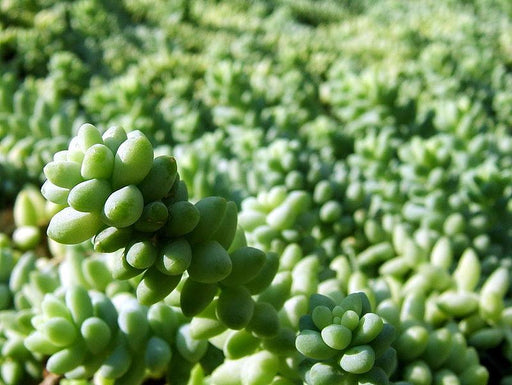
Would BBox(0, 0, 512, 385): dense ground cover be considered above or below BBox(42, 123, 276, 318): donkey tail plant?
below

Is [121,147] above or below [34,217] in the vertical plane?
above

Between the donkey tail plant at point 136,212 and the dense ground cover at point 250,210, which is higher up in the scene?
the donkey tail plant at point 136,212

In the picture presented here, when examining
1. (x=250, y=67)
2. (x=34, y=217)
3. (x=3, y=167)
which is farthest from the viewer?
(x=250, y=67)

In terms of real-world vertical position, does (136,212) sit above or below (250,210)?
above

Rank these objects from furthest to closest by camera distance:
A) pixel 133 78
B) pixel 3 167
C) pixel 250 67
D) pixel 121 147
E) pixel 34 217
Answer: pixel 250 67
pixel 133 78
pixel 3 167
pixel 34 217
pixel 121 147

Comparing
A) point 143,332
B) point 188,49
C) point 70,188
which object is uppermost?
point 70,188

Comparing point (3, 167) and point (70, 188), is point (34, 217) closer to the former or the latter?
point (3, 167)

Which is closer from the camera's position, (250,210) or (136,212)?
(136,212)

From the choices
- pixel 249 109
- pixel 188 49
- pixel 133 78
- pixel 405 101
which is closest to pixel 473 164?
pixel 405 101
